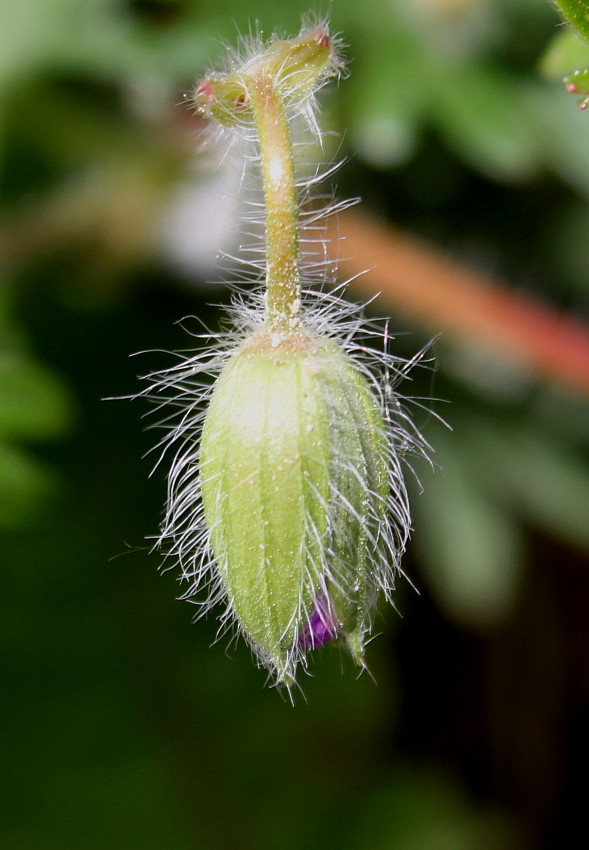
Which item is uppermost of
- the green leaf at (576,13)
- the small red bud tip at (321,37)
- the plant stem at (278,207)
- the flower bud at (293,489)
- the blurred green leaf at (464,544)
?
the green leaf at (576,13)

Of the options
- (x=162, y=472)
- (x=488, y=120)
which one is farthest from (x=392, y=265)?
(x=162, y=472)

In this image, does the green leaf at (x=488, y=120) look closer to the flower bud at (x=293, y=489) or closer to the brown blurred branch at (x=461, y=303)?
the brown blurred branch at (x=461, y=303)

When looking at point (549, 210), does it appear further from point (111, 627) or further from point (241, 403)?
point (241, 403)

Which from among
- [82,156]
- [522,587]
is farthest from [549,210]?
[82,156]

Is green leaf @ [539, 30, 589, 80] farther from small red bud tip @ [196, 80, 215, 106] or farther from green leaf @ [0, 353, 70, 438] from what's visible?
green leaf @ [0, 353, 70, 438]

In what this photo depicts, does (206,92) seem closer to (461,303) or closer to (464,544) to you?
(461,303)

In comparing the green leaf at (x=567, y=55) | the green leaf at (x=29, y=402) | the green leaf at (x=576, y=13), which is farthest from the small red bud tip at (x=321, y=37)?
the green leaf at (x=29, y=402)
